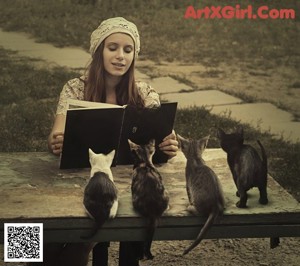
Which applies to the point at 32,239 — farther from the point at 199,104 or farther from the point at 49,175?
the point at 199,104

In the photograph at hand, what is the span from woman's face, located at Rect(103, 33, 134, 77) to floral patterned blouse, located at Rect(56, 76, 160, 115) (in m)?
0.28

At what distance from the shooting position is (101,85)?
3229mm

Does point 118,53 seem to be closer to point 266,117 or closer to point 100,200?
point 100,200

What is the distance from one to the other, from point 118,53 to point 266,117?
332cm

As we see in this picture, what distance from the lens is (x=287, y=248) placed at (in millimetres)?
3740

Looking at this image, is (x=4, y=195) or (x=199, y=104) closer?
(x=4, y=195)

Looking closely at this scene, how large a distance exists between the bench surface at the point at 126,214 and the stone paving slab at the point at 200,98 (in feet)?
12.9

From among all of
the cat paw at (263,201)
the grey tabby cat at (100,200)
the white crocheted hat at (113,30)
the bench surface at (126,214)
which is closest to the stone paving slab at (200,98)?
the white crocheted hat at (113,30)

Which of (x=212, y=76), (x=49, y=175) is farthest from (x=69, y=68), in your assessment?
(x=49, y=175)

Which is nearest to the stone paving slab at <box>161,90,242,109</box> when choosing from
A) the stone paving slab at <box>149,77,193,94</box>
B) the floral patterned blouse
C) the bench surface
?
the stone paving slab at <box>149,77,193,94</box>

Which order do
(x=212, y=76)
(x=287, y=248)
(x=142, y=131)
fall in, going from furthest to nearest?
(x=212, y=76)
(x=287, y=248)
(x=142, y=131)

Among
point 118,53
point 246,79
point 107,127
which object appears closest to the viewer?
point 107,127

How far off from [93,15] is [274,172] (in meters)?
7.11

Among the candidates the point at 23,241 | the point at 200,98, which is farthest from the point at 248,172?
the point at 200,98
